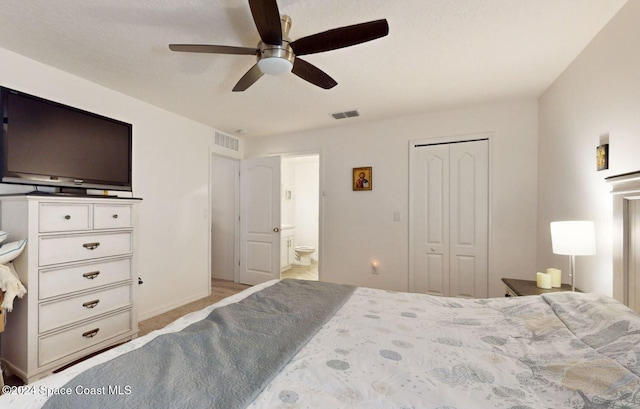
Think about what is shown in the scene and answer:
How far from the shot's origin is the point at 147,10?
156cm

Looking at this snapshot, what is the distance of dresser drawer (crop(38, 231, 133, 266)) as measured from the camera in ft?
5.92

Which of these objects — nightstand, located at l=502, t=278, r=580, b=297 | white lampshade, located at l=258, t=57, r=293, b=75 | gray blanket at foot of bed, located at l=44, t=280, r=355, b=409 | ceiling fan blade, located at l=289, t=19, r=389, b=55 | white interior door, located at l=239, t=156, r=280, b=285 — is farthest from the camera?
white interior door, located at l=239, t=156, r=280, b=285

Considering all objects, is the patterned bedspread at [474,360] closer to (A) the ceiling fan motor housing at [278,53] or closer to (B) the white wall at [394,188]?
(A) the ceiling fan motor housing at [278,53]

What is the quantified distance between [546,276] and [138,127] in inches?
157

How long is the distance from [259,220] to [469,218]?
2.80 metres

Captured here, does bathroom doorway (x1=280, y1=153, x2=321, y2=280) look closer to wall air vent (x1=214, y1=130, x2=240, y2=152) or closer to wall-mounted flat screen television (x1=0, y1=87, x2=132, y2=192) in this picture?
wall air vent (x1=214, y1=130, x2=240, y2=152)

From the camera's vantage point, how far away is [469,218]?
119 inches

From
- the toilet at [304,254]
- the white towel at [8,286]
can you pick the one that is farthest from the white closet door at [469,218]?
the white towel at [8,286]

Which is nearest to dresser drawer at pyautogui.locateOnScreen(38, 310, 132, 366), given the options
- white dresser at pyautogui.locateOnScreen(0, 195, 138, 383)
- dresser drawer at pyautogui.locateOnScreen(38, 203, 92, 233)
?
white dresser at pyautogui.locateOnScreen(0, 195, 138, 383)

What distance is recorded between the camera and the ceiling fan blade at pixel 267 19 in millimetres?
1235

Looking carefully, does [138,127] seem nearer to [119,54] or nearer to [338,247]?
[119,54]

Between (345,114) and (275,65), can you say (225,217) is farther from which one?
(275,65)

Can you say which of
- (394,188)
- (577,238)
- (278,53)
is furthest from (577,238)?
(278,53)

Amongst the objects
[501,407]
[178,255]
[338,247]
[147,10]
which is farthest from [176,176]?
[501,407]
